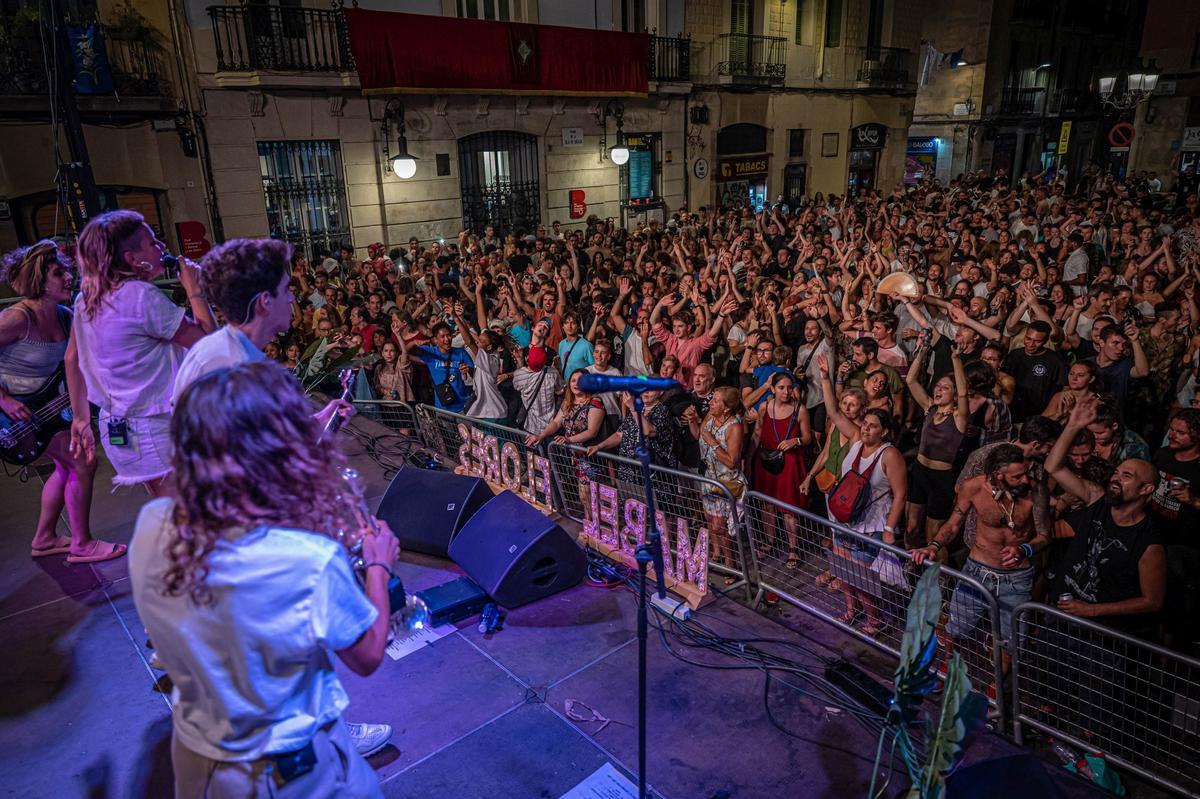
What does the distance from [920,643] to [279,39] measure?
15704 millimetres

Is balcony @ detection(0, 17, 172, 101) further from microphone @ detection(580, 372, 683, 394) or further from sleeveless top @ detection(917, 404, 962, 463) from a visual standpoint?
sleeveless top @ detection(917, 404, 962, 463)

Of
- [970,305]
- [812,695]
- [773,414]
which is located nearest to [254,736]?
[812,695]

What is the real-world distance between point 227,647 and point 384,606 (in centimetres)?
41

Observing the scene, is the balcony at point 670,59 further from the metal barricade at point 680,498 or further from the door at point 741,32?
the metal barricade at point 680,498

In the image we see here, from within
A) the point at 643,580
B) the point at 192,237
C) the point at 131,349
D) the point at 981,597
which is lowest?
the point at 981,597

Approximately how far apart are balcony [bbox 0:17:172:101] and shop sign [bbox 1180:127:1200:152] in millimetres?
30120

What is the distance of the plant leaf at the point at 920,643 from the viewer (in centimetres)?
262

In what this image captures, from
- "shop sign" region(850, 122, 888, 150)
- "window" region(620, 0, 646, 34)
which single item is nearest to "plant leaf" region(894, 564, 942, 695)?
"window" region(620, 0, 646, 34)

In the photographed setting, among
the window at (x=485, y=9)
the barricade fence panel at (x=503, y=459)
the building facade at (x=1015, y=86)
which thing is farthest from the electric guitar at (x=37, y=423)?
the building facade at (x=1015, y=86)

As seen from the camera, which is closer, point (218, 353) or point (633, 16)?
point (218, 353)

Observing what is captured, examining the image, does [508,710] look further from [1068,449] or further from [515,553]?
[1068,449]

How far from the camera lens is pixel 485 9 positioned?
17.0m

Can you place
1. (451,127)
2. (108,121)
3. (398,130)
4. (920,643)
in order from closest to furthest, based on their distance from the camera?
(920,643), (108,121), (398,130), (451,127)

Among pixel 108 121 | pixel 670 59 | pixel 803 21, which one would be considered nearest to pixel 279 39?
pixel 108 121
